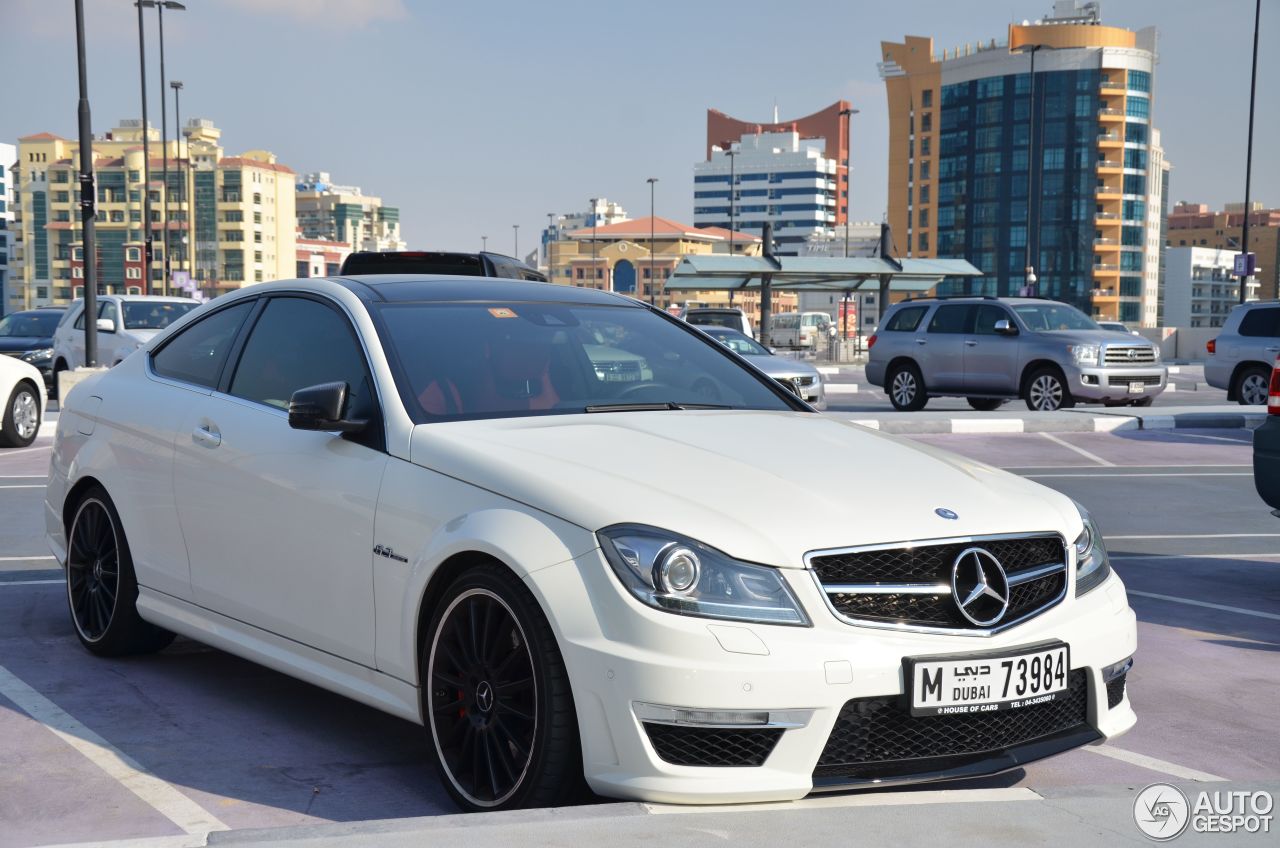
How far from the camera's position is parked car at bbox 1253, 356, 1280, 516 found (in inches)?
289

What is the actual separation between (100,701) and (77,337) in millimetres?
20586

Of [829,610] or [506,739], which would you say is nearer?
[829,610]

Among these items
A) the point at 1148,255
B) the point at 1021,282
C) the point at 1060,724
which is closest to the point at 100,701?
the point at 1060,724

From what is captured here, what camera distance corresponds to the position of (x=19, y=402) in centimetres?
1527

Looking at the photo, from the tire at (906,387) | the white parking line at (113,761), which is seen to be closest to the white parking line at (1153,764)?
the white parking line at (113,761)

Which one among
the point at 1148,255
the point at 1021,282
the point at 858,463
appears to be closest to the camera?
the point at 858,463

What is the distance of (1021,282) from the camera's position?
126 metres

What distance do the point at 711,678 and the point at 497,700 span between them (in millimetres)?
658

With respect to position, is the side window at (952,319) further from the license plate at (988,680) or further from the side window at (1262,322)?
the license plate at (988,680)

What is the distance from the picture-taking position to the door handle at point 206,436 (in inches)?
195

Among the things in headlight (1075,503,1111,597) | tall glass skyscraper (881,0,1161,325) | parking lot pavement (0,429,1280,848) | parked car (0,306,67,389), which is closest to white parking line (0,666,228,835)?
parking lot pavement (0,429,1280,848)

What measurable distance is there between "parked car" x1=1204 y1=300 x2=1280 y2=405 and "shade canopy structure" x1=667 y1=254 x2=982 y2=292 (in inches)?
531

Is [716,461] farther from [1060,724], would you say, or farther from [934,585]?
[1060,724]

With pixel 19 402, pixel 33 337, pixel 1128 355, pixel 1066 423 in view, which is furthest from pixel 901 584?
pixel 33 337
